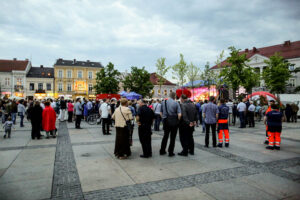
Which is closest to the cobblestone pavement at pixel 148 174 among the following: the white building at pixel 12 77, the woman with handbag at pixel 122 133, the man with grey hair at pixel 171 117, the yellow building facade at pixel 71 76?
the woman with handbag at pixel 122 133

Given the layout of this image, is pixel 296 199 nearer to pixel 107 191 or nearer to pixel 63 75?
pixel 107 191

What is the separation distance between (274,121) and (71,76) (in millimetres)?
57277

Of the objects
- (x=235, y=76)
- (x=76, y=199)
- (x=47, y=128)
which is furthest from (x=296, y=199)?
(x=235, y=76)

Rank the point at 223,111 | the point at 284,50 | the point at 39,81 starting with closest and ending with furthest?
the point at 223,111 → the point at 284,50 → the point at 39,81

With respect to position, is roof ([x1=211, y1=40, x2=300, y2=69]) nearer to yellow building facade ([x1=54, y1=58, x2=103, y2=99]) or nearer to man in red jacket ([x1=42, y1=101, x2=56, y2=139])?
yellow building facade ([x1=54, y1=58, x2=103, y2=99])

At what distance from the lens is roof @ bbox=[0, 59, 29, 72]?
5048 cm

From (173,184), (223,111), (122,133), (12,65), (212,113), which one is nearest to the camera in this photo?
(173,184)

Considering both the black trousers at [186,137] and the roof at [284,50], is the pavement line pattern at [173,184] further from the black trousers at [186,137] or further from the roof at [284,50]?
the roof at [284,50]

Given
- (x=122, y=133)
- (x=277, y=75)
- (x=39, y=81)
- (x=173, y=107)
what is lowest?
(x=122, y=133)

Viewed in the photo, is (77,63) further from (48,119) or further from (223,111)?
(223,111)

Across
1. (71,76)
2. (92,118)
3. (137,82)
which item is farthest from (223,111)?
(71,76)

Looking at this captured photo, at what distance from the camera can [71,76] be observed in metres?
56.8

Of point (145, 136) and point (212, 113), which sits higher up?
point (212, 113)

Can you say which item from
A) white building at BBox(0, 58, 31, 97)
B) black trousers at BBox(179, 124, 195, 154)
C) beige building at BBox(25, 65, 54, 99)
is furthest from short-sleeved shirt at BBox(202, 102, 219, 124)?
white building at BBox(0, 58, 31, 97)
